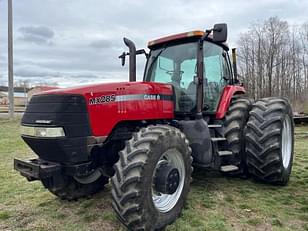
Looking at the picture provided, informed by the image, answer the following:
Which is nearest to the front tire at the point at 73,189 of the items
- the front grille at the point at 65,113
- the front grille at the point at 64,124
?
the front grille at the point at 64,124

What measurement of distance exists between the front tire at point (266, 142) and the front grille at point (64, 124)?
7.67 feet

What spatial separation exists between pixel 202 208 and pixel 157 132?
4.14ft

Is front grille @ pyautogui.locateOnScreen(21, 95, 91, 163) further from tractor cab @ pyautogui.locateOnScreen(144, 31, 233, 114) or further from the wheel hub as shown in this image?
tractor cab @ pyautogui.locateOnScreen(144, 31, 233, 114)

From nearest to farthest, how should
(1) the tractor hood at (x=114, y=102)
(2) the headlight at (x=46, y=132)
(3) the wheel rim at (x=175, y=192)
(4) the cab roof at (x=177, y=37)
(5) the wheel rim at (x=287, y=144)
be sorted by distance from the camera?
1. (2) the headlight at (x=46, y=132)
2. (1) the tractor hood at (x=114, y=102)
3. (3) the wheel rim at (x=175, y=192)
4. (4) the cab roof at (x=177, y=37)
5. (5) the wheel rim at (x=287, y=144)

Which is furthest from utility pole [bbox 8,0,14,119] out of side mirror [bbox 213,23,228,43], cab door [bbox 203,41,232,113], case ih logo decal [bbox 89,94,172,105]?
side mirror [bbox 213,23,228,43]

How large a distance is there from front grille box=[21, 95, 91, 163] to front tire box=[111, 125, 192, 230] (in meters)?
0.46

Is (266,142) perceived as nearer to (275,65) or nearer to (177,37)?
(177,37)

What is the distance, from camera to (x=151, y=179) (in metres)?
2.84

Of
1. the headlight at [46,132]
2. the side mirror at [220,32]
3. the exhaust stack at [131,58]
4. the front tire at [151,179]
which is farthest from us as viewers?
the exhaust stack at [131,58]

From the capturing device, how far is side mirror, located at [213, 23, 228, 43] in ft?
11.7

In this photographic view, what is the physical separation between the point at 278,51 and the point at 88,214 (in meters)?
29.7

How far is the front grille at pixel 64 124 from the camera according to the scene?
9.41ft

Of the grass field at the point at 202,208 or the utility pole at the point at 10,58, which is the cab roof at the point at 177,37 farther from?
the utility pole at the point at 10,58

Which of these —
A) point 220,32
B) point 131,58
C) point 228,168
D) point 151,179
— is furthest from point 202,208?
point 131,58
